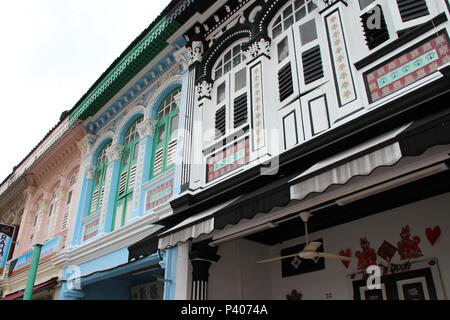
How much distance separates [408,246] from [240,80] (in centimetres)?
403

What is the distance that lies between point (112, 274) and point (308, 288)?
4.13m

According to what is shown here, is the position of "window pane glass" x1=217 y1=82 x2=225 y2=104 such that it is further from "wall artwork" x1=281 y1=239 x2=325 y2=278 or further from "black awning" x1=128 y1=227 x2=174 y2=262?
"wall artwork" x1=281 y1=239 x2=325 y2=278

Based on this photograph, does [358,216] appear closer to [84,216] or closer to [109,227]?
[109,227]

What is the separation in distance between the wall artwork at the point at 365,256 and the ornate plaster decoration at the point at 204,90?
3.97 meters

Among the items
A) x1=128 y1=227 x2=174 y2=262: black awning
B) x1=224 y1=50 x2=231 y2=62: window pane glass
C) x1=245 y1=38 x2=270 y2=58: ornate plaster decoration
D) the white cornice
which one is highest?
x1=224 y1=50 x2=231 y2=62: window pane glass

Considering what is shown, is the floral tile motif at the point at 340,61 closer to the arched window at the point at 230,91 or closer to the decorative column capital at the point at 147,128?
the arched window at the point at 230,91

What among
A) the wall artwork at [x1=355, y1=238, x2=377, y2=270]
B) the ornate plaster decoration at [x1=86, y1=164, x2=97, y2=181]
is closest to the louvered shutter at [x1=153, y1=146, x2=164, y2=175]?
the ornate plaster decoration at [x1=86, y1=164, x2=97, y2=181]

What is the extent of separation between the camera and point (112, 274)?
820 centimetres

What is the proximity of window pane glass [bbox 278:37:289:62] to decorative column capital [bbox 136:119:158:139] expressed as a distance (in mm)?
3516

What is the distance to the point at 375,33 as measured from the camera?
5297 mm

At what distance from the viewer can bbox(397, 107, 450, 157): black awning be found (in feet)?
11.2

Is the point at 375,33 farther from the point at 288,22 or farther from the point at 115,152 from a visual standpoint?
the point at 115,152

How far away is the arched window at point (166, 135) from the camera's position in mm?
8188

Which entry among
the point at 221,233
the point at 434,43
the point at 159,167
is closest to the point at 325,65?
the point at 434,43
